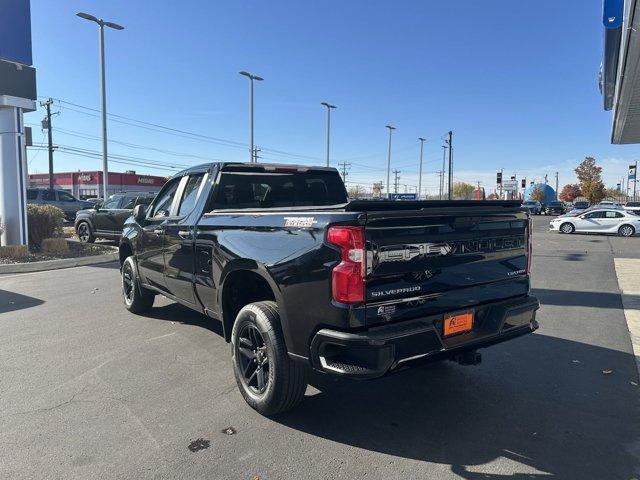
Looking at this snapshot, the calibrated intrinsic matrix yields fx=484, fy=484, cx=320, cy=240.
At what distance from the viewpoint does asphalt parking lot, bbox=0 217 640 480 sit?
121 inches

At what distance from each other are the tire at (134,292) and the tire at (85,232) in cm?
1061

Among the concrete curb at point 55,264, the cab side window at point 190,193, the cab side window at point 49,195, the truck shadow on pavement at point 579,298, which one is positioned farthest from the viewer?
the cab side window at point 49,195

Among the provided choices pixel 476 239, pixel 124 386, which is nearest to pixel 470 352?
pixel 476 239

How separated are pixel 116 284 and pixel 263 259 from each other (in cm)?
679

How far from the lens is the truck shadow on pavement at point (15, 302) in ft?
24.0

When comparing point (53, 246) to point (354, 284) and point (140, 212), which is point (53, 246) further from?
point (354, 284)

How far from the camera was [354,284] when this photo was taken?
9.72ft

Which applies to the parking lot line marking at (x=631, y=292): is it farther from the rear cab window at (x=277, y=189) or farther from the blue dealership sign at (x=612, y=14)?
the blue dealership sign at (x=612, y=14)

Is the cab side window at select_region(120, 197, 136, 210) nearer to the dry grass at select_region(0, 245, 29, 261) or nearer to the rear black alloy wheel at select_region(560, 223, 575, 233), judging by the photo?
the dry grass at select_region(0, 245, 29, 261)

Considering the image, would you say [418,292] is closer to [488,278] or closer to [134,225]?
[488,278]

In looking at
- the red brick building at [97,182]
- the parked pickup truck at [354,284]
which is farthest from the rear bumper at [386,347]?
the red brick building at [97,182]

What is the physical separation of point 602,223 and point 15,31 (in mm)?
27042

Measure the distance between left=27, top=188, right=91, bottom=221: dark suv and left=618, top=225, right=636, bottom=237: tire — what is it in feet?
92.4

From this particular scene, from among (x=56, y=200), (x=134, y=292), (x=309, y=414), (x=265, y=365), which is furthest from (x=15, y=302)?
(x=56, y=200)
